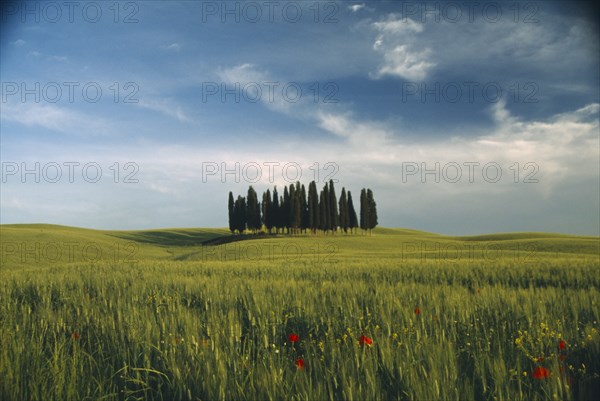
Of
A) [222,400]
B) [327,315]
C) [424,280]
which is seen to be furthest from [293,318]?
[424,280]

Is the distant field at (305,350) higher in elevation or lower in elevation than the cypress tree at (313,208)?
lower

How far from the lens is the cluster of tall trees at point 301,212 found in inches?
2857

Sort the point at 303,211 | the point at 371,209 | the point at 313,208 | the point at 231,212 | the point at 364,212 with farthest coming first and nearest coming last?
the point at 231,212, the point at 371,209, the point at 364,212, the point at 303,211, the point at 313,208

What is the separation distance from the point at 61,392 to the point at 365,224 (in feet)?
254

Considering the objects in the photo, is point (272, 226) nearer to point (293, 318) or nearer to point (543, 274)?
point (543, 274)

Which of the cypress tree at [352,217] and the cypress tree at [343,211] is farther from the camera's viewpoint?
the cypress tree at [352,217]

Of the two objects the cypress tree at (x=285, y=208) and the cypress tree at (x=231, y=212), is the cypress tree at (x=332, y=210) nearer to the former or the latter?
the cypress tree at (x=285, y=208)

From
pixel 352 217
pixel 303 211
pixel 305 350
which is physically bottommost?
pixel 305 350

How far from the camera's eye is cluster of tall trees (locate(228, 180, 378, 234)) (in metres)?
72.6

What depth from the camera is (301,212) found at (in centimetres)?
7438

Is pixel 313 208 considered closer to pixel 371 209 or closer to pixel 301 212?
pixel 301 212

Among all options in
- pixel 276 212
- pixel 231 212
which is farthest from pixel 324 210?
pixel 231 212

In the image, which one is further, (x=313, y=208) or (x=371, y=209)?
(x=371, y=209)

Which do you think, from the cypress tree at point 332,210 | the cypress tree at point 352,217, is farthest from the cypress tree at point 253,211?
the cypress tree at point 352,217
